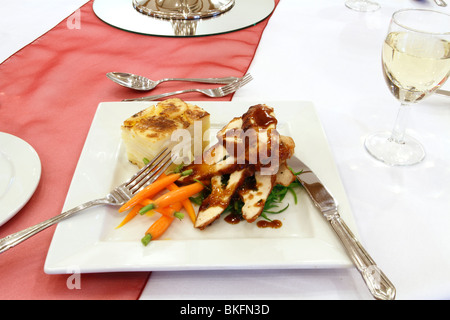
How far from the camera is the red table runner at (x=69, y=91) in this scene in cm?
89

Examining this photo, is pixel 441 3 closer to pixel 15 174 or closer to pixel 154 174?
pixel 154 174

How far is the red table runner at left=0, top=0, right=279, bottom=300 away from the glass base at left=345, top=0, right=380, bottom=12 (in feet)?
1.50

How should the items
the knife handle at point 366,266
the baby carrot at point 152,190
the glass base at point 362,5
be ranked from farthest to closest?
the glass base at point 362,5, the baby carrot at point 152,190, the knife handle at point 366,266

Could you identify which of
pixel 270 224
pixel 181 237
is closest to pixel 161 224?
pixel 181 237

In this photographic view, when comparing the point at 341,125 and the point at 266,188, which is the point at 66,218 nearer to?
the point at 266,188

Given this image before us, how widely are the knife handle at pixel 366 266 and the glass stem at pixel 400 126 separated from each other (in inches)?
20.7

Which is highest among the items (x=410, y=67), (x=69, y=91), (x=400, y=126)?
(x=410, y=67)

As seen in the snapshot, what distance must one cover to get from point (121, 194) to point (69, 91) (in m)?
0.79

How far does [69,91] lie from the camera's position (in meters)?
1.64

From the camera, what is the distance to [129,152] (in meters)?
1.24

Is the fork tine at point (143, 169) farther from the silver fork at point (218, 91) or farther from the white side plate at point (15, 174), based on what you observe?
the silver fork at point (218, 91)

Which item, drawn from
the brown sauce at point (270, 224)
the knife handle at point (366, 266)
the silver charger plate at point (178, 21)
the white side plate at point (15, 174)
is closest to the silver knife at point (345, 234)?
the knife handle at point (366, 266)
